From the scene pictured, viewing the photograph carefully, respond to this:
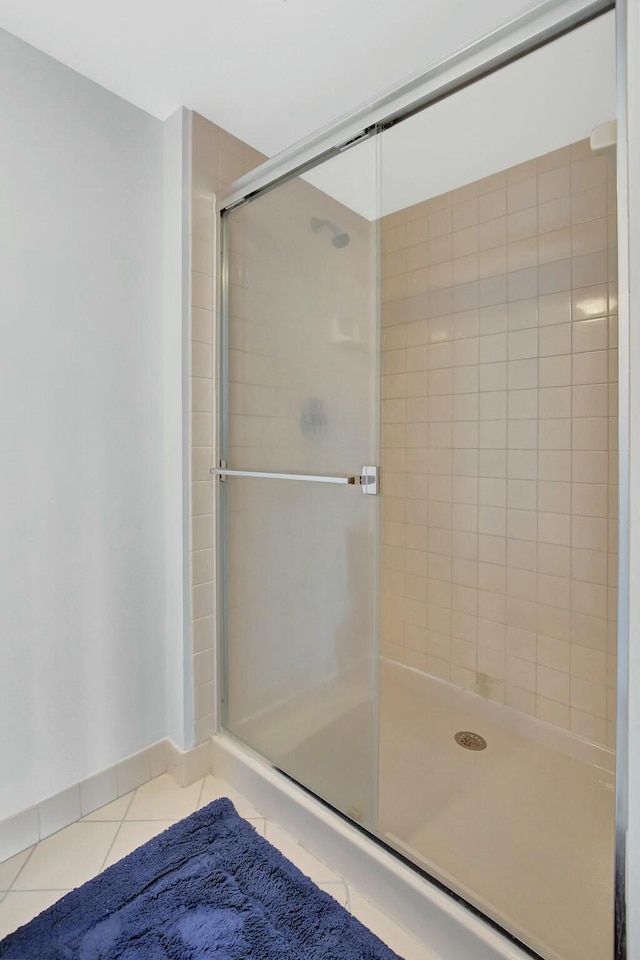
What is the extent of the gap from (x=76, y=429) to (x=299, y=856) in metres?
1.42

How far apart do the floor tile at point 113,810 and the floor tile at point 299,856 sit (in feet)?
1.55

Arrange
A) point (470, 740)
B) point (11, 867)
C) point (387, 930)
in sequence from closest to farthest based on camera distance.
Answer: point (387, 930) < point (11, 867) < point (470, 740)

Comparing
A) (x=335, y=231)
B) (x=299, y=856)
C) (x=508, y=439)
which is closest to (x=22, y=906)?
(x=299, y=856)

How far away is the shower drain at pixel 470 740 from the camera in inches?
76.0

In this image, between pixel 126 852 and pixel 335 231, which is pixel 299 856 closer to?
pixel 126 852

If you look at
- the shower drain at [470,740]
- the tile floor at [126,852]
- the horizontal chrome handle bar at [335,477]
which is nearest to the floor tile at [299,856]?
the tile floor at [126,852]

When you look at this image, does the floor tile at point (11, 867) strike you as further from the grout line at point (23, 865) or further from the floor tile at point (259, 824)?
the floor tile at point (259, 824)

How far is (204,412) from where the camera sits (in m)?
1.68

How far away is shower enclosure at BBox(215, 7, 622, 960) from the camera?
1.30 metres

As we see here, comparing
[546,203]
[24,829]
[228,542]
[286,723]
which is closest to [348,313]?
[228,542]

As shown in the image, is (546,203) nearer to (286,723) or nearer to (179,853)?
(286,723)

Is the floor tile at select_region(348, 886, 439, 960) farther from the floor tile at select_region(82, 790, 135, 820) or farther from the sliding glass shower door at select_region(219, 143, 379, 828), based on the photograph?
the floor tile at select_region(82, 790, 135, 820)

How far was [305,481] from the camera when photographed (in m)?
1.45

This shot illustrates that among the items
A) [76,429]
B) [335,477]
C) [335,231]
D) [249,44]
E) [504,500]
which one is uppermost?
[249,44]
